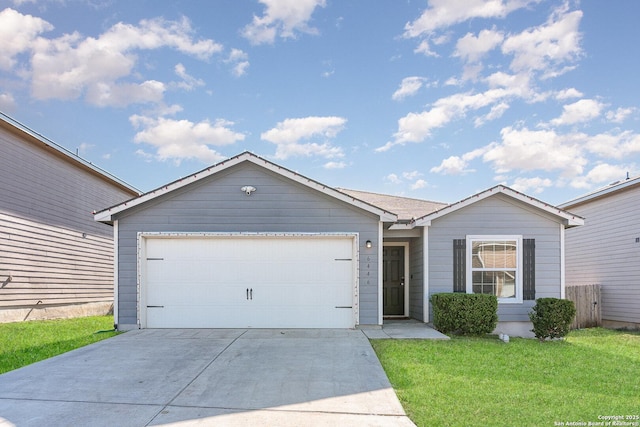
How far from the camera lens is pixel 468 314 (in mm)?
9523

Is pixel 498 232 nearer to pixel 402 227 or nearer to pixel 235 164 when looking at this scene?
pixel 402 227

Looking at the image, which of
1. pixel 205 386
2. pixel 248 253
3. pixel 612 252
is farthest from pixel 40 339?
pixel 612 252

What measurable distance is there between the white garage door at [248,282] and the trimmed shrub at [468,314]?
2.06m

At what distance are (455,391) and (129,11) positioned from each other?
42.1ft

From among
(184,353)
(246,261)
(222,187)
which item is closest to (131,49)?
(222,187)

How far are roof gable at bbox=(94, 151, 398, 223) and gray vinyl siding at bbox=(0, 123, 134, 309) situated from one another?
3.87m

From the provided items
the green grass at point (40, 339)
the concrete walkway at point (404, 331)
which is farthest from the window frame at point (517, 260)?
the green grass at point (40, 339)

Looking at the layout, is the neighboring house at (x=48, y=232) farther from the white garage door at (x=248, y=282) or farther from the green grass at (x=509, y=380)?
the green grass at (x=509, y=380)

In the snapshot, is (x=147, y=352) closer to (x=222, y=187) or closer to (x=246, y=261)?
(x=246, y=261)

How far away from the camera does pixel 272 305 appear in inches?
400

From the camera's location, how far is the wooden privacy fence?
499 inches

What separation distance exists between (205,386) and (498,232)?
7837 mm

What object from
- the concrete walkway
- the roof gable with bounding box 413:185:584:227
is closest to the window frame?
the roof gable with bounding box 413:185:584:227

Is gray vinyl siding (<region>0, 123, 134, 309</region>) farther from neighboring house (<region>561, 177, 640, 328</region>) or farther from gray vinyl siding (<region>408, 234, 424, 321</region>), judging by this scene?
neighboring house (<region>561, 177, 640, 328</region>)
